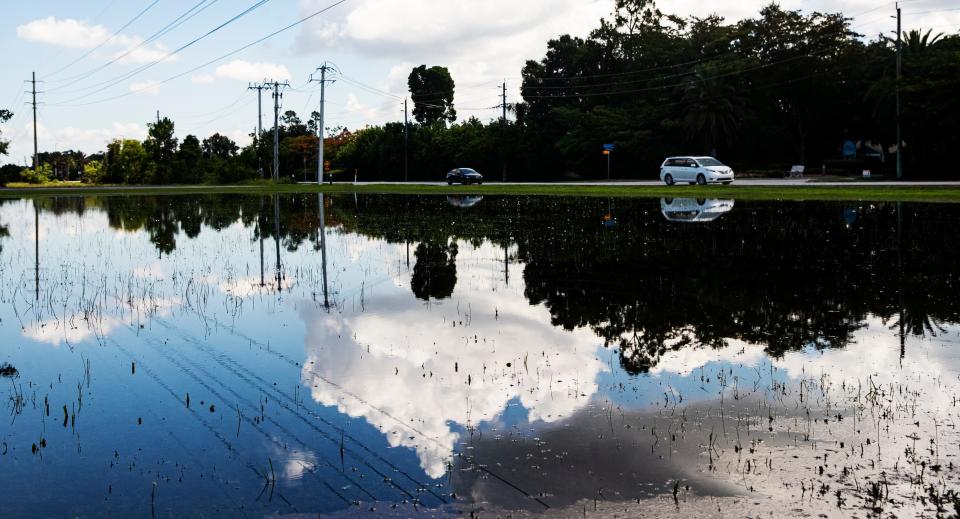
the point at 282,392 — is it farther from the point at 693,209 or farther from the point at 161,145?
the point at 161,145

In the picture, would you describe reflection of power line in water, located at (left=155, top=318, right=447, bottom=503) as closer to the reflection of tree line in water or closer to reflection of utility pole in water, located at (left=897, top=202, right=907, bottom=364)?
the reflection of tree line in water

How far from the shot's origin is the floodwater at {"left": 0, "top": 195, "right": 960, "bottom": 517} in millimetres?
5555

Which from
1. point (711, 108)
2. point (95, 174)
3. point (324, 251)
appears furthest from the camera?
point (95, 174)

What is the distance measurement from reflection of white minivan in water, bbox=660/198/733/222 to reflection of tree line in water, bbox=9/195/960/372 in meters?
0.69

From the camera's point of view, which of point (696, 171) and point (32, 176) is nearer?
point (696, 171)

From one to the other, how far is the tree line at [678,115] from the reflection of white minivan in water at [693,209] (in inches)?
1146

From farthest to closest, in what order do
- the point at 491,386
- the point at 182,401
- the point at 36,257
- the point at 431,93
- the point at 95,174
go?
the point at 431,93 < the point at 95,174 < the point at 36,257 < the point at 491,386 < the point at 182,401

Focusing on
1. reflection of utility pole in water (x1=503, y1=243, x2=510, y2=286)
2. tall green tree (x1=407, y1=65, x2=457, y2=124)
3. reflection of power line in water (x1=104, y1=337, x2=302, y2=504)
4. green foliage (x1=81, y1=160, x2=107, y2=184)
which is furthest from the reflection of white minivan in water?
tall green tree (x1=407, y1=65, x2=457, y2=124)

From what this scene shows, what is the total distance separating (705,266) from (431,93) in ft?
435

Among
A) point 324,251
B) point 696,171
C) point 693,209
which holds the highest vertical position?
point 696,171

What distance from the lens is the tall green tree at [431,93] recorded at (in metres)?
144

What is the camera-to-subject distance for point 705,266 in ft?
53.1

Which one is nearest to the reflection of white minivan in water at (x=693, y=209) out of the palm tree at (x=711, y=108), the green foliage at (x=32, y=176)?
the palm tree at (x=711, y=108)

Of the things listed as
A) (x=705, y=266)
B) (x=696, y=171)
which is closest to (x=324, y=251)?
(x=705, y=266)
